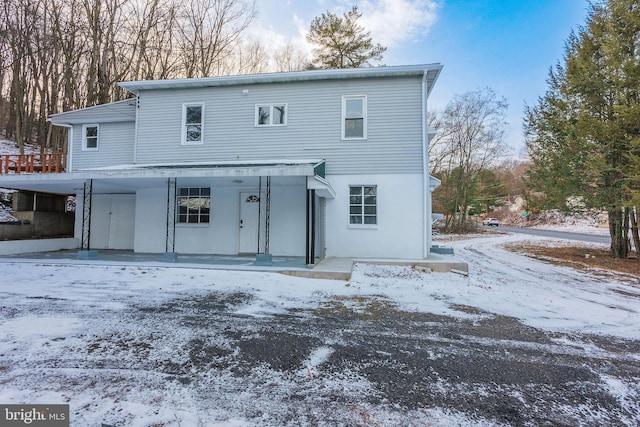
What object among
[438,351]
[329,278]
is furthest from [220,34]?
[438,351]

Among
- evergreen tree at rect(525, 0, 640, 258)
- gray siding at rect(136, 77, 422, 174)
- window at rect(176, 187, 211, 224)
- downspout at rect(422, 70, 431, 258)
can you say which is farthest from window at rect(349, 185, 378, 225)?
evergreen tree at rect(525, 0, 640, 258)

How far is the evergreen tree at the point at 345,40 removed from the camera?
18.6 metres

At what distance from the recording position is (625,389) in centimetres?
258

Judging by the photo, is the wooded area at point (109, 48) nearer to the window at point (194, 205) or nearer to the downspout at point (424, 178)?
the window at point (194, 205)

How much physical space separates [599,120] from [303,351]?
13.9 metres

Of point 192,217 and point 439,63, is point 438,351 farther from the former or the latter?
point 192,217

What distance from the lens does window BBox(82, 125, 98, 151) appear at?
10.6 meters

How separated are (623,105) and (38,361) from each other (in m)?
15.3

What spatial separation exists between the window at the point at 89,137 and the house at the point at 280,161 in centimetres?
69

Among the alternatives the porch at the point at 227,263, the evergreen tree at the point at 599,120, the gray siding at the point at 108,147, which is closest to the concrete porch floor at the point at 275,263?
the porch at the point at 227,263

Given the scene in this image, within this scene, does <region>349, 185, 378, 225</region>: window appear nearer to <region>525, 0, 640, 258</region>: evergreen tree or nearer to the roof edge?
the roof edge

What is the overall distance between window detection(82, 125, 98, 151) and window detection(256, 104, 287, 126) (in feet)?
20.8

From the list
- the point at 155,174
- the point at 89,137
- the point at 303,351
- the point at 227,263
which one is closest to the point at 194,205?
the point at 155,174

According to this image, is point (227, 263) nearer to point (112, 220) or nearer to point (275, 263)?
point (275, 263)
